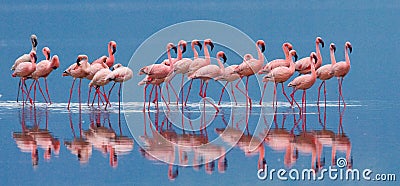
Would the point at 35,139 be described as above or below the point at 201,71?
below

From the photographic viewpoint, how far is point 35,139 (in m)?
11.1

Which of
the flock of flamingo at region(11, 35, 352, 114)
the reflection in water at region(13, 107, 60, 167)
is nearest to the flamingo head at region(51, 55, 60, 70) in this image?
the flock of flamingo at region(11, 35, 352, 114)

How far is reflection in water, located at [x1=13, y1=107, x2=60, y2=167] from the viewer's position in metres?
10.0

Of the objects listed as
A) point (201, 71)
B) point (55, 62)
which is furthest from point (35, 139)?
point (55, 62)

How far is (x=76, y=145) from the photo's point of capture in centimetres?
1055

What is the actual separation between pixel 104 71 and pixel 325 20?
29538 millimetres

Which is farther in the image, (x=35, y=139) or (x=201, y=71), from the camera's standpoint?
(x=201, y=71)

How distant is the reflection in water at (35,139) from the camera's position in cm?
1002

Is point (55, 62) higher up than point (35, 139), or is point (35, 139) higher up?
point (55, 62)

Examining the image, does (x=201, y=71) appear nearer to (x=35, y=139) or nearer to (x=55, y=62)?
A: (x=55, y=62)

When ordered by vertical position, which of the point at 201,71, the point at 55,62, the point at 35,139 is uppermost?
the point at 55,62

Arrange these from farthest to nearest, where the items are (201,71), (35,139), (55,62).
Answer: (55,62) < (201,71) < (35,139)

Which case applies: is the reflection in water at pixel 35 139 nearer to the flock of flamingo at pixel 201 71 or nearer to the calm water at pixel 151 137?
the calm water at pixel 151 137

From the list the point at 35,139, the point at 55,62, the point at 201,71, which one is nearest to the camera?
the point at 35,139
